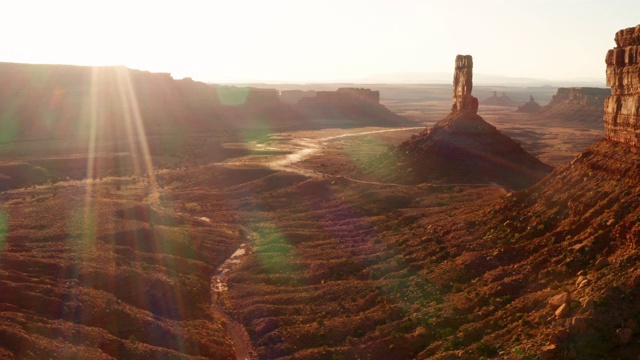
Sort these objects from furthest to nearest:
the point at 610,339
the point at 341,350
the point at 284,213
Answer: the point at 284,213
the point at 341,350
the point at 610,339

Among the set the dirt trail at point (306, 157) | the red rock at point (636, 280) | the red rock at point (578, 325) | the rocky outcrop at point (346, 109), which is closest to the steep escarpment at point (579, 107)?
the rocky outcrop at point (346, 109)

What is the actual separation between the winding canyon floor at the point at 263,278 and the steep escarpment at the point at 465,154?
153 inches

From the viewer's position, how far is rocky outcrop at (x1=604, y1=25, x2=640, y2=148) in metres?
27.3

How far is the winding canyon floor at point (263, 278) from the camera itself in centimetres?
2528

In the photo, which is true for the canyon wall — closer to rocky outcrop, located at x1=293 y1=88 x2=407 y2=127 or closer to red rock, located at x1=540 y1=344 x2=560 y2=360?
rocky outcrop, located at x1=293 y1=88 x2=407 y2=127

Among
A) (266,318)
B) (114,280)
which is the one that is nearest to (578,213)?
(266,318)

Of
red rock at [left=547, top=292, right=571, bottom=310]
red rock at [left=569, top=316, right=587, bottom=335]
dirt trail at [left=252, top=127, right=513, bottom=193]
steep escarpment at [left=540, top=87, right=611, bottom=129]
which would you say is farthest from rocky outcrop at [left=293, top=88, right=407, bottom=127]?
red rock at [left=569, top=316, right=587, bottom=335]

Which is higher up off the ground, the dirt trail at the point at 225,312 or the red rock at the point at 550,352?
the red rock at the point at 550,352

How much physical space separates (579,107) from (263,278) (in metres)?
137

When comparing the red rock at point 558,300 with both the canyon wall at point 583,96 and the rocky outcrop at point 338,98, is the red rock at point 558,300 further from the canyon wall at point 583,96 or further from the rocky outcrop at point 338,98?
the canyon wall at point 583,96

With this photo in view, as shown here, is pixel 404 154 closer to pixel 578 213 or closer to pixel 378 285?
pixel 378 285

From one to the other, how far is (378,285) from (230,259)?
13103 mm

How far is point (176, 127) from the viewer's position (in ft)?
383

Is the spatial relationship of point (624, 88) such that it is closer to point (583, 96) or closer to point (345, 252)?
point (345, 252)
